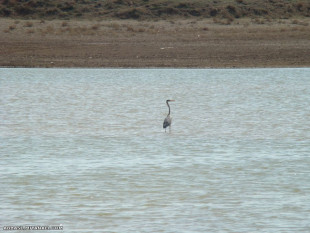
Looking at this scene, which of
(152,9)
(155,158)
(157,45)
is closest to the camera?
(155,158)

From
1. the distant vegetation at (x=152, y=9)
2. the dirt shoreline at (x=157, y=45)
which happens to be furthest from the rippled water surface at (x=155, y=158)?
the distant vegetation at (x=152, y=9)

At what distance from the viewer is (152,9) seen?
39.0 meters

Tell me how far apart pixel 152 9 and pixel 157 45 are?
1083 cm

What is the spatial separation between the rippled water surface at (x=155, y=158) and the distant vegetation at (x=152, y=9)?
15.5m

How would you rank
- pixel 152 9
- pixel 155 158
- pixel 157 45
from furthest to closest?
pixel 152 9 → pixel 157 45 → pixel 155 158

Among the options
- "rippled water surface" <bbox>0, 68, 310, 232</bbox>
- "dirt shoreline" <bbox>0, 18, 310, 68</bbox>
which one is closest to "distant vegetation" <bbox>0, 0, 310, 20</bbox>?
"dirt shoreline" <bbox>0, 18, 310, 68</bbox>

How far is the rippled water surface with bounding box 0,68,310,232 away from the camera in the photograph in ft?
25.1

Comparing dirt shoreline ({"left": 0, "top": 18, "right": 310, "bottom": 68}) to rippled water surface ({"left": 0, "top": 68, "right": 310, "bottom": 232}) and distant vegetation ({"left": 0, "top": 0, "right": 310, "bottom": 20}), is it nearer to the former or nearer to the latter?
distant vegetation ({"left": 0, "top": 0, "right": 310, "bottom": 20})

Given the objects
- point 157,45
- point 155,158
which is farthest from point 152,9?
point 155,158

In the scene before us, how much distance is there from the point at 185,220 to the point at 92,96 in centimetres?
1391

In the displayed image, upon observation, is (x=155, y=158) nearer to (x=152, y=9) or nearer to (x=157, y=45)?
(x=157, y=45)

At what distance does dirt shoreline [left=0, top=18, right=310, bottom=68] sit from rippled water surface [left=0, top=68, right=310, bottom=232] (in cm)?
366

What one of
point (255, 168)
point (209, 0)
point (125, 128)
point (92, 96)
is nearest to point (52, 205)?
point (255, 168)

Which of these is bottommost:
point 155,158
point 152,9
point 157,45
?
point 152,9
